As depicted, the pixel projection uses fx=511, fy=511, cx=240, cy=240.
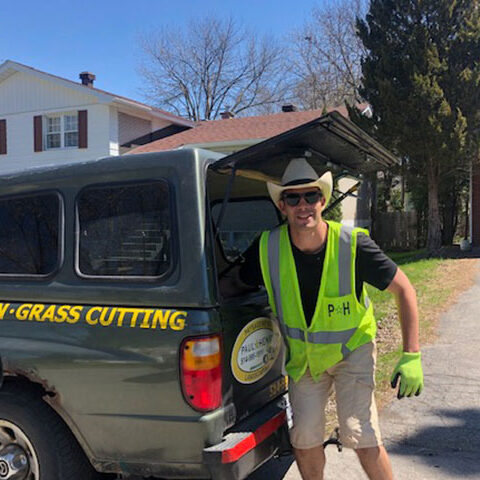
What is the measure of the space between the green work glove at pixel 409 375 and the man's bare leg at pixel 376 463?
1.02 ft

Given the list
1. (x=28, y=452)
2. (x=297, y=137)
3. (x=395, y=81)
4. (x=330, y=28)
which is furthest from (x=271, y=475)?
(x=330, y=28)

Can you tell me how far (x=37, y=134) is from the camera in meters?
20.3

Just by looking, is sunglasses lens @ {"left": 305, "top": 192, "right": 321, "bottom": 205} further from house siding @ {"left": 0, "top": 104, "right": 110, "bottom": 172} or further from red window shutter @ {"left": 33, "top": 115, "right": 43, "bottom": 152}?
red window shutter @ {"left": 33, "top": 115, "right": 43, "bottom": 152}

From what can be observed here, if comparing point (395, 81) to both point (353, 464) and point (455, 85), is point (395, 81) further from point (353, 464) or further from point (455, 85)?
point (353, 464)

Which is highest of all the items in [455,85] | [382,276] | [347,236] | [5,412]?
[455,85]

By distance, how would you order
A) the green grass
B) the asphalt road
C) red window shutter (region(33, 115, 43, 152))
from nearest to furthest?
1. the asphalt road
2. the green grass
3. red window shutter (region(33, 115, 43, 152))

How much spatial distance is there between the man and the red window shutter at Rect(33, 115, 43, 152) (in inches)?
769

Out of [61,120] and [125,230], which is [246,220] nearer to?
[125,230]

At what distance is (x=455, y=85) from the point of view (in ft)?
45.8

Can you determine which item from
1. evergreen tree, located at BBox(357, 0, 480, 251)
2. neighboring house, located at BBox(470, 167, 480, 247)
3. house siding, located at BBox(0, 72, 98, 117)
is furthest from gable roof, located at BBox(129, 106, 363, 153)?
neighboring house, located at BBox(470, 167, 480, 247)

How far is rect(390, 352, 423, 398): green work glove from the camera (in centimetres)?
255

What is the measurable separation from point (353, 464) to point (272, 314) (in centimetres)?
131

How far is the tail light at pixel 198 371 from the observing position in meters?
2.28

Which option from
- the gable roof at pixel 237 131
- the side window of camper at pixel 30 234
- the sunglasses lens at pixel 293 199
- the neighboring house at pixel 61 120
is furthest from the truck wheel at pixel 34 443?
the neighboring house at pixel 61 120
